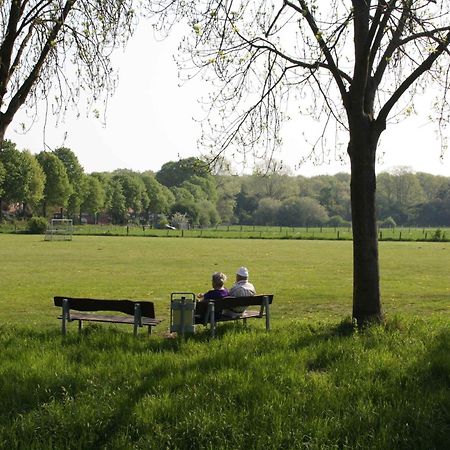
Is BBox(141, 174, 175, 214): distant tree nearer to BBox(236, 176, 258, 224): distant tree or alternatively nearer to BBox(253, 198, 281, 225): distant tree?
BBox(236, 176, 258, 224): distant tree

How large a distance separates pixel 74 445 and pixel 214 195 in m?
154

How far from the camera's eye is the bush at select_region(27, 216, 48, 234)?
7712 centimetres

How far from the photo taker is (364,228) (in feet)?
32.6

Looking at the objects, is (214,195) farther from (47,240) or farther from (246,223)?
(47,240)

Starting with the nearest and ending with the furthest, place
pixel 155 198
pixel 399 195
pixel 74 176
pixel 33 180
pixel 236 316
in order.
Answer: pixel 236 316 → pixel 33 180 → pixel 74 176 → pixel 155 198 → pixel 399 195

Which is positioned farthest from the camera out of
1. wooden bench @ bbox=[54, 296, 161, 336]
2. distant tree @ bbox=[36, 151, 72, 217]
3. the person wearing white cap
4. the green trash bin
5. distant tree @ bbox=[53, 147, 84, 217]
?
distant tree @ bbox=[53, 147, 84, 217]

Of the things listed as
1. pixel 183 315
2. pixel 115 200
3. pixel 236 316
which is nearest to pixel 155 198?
pixel 115 200

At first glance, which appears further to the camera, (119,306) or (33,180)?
(33,180)

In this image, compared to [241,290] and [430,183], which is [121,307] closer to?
[241,290]

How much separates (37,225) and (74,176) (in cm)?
2965

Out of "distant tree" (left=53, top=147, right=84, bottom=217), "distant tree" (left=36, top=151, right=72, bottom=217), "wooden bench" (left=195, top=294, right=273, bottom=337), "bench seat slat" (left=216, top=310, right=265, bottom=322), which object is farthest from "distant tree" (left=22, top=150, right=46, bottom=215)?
"wooden bench" (left=195, top=294, right=273, bottom=337)

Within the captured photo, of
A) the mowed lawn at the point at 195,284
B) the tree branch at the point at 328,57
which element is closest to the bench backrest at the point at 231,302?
the mowed lawn at the point at 195,284

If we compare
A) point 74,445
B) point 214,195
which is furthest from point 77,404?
point 214,195

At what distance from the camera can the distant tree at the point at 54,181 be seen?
317 ft
